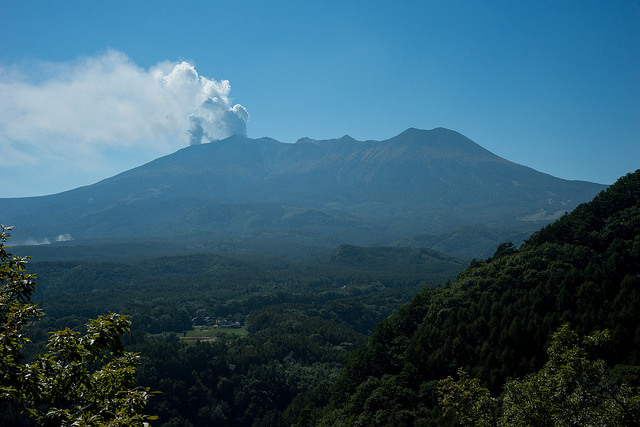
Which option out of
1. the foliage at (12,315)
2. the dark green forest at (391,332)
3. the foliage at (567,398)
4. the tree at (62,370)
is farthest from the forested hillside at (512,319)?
the foliage at (12,315)

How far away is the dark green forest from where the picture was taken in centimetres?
3030

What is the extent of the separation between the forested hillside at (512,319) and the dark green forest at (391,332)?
0.11 metres

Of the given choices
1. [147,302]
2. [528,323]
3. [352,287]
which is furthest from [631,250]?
[147,302]

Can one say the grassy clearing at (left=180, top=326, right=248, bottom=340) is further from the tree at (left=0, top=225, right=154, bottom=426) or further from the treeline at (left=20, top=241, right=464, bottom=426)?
the tree at (left=0, top=225, right=154, bottom=426)

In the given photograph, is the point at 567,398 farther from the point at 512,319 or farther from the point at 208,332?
the point at 208,332

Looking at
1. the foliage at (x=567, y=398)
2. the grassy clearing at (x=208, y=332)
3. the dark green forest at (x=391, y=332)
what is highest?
the foliage at (x=567, y=398)

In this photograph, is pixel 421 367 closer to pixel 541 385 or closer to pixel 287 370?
pixel 541 385

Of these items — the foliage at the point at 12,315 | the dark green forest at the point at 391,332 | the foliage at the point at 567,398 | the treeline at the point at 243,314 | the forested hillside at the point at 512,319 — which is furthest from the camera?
the treeline at the point at 243,314

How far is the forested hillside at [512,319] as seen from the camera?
29.3 m

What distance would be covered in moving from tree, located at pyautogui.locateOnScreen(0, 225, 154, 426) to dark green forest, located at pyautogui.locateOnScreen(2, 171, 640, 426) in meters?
13.0

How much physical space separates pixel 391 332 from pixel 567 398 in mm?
36325

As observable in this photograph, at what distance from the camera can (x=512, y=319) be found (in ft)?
108

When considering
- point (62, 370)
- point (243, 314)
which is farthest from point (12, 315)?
point (243, 314)

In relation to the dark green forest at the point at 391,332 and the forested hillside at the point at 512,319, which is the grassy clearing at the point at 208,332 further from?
the forested hillside at the point at 512,319
